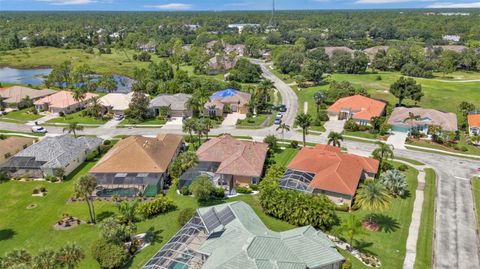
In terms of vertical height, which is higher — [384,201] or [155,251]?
[384,201]

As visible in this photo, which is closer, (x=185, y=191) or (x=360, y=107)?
(x=185, y=191)

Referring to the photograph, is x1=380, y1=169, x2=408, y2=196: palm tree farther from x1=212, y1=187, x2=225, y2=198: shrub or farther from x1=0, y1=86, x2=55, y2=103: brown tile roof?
x1=0, y1=86, x2=55, y2=103: brown tile roof

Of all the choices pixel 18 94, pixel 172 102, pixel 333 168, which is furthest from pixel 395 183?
pixel 18 94

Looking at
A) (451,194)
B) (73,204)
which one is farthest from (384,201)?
(73,204)

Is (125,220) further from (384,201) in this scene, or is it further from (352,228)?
(384,201)

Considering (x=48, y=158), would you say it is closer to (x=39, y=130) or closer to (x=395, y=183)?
(x=39, y=130)

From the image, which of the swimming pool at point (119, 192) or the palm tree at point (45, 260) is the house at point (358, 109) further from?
the palm tree at point (45, 260)

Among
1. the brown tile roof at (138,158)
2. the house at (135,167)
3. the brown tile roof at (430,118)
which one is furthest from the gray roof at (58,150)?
the brown tile roof at (430,118)
